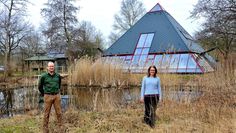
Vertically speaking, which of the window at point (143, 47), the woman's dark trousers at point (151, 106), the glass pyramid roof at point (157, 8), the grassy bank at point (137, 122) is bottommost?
the grassy bank at point (137, 122)

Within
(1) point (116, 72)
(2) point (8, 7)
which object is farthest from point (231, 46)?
(2) point (8, 7)

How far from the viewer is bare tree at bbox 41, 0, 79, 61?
→ 3089 cm

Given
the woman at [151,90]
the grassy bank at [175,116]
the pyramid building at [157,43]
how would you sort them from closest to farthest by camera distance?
the grassy bank at [175,116], the woman at [151,90], the pyramid building at [157,43]

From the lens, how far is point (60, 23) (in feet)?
102

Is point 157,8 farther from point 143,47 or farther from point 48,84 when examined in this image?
point 48,84

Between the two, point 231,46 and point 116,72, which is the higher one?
point 231,46

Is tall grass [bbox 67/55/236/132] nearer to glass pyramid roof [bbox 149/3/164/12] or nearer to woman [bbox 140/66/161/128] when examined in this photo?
woman [bbox 140/66/161/128]

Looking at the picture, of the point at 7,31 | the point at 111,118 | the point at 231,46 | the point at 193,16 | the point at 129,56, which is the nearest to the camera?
the point at 111,118

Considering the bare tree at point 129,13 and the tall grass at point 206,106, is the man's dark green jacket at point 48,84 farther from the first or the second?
the bare tree at point 129,13

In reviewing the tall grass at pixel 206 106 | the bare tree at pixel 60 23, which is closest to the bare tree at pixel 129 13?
the bare tree at pixel 60 23

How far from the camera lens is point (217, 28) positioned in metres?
18.1

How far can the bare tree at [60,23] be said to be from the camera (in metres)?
30.9

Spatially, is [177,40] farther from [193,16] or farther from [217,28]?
[217,28]

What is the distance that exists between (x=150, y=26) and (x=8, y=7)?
1247 cm
